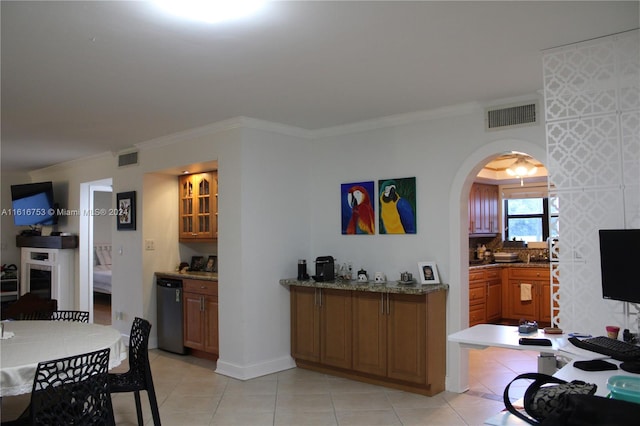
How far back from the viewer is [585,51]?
311 cm

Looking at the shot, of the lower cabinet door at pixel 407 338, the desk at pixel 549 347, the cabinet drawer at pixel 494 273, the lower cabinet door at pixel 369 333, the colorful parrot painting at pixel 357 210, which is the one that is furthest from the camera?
the cabinet drawer at pixel 494 273

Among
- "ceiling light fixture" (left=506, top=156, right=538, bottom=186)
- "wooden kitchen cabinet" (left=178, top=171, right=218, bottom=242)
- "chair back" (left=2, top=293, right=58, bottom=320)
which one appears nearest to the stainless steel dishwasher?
"wooden kitchen cabinet" (left=178, top=171, right=218, bottom=242)

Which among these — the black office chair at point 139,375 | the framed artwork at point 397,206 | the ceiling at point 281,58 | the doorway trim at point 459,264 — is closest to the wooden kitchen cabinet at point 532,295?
the doorway trim at point 459,264

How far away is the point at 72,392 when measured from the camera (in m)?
2.56

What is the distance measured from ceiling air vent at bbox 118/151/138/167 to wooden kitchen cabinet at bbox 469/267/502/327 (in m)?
4.71

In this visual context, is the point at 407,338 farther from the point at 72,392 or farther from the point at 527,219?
the point at 527,219

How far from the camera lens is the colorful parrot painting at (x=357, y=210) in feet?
17.0

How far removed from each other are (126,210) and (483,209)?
17.7ft

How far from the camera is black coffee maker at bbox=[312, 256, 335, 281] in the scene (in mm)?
5141

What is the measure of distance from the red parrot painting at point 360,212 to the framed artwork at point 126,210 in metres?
2.85

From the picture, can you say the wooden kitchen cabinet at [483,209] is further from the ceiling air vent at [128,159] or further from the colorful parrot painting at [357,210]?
the ceiling air vent at [128,159]

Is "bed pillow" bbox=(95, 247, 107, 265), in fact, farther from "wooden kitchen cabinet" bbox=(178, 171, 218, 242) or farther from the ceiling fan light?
the ceiling fan light

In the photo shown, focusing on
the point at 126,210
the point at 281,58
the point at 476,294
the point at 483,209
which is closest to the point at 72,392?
the point at 281,58

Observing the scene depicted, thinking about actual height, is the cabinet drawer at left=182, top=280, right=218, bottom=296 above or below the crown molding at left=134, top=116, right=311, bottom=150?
below
